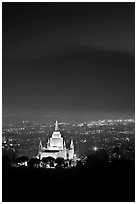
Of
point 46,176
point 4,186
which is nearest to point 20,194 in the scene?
point 4,186

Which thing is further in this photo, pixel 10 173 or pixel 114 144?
pixel 114 144

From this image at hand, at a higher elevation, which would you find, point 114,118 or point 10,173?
point 114,118

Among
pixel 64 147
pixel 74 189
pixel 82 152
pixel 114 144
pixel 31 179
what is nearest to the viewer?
pixel 74 189

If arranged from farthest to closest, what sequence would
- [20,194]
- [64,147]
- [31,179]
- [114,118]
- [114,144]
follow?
[64,147] < [114,118] < [114,144] < [31,179] < [20,194]

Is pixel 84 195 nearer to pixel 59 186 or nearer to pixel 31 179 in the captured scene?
pixel 59 186

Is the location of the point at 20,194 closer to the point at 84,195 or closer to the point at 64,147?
the point at 84,195

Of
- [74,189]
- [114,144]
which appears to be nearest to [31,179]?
[74,189]
